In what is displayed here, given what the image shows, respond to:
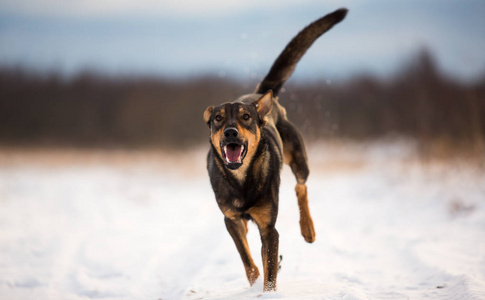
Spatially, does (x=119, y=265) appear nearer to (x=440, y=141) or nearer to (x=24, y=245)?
(x=24, y=245)

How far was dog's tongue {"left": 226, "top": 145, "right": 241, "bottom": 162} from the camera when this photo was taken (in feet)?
11.7

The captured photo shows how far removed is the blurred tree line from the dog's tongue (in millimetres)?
7145

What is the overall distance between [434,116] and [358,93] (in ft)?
25.9

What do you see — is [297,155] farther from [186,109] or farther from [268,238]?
[186,109]

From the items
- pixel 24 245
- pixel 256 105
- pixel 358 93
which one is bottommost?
pixel 24 245

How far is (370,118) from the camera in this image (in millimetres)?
19078

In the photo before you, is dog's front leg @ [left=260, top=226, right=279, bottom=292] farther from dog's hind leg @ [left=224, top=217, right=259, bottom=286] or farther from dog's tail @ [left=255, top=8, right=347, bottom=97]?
dog's tail @ [left=255, top=8, right=347, bottom=97]

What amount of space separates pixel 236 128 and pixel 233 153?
0.67ft

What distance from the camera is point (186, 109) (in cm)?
2169

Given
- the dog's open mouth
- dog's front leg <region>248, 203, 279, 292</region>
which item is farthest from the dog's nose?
dog's front leg <region>248, 203, 279, 292</region>

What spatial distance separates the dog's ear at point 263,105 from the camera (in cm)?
391

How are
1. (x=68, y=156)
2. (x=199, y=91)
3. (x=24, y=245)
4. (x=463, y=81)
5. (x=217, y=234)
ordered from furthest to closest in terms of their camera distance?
(x=199, y=91), (x=68, y=156), (x=463, y=81), (x=217, y=234), (x=24, y=245)

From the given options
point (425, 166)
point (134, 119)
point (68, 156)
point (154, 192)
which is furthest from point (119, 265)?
point (134, 119)

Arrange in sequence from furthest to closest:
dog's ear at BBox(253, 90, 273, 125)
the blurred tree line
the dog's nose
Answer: the blurred tree line → dog's ear at BBox(253, 90, 273, 125) → the dog's nose
